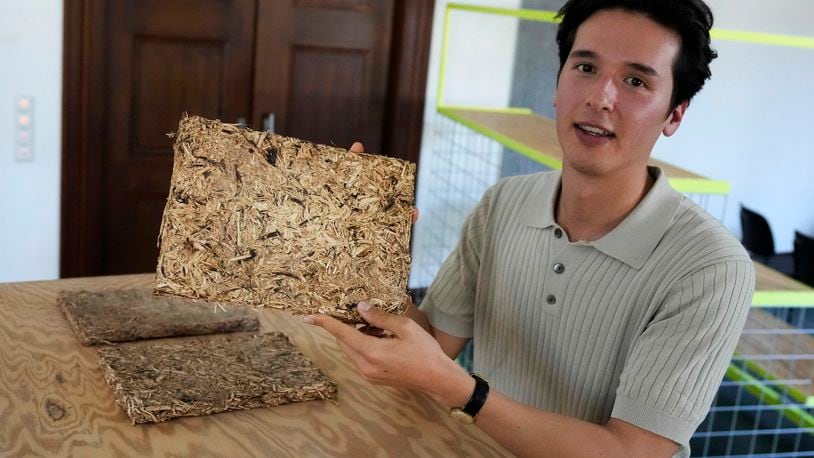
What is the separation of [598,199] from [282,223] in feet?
1.85

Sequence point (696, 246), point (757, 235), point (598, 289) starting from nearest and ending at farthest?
point (696, 246) < point (598, 289) < point (757, 235)

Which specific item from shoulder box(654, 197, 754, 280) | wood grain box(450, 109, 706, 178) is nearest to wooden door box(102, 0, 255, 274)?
wood grain box(450, 109, 706, 178)

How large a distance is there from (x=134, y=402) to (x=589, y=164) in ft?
2.78

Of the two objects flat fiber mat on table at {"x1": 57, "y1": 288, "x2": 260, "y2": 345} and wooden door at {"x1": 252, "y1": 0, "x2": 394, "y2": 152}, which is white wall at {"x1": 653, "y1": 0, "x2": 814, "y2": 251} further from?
flat fiber mat on table at {"x1": 57, "y1": 288, "x2": 260, "y2": 345}

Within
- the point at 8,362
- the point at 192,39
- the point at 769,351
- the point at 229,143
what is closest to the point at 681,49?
the point at 229,143

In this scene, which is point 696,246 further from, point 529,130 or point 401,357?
point 529,130

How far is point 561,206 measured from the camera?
176cm

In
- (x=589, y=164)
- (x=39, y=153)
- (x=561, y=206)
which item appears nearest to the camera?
(x=589, y=164)

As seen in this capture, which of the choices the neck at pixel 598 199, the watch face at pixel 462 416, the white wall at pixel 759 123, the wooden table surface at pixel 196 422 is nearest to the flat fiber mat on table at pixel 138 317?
the wooden table surface at pixel 196 422

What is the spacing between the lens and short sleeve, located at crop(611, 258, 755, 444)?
4.73 feet

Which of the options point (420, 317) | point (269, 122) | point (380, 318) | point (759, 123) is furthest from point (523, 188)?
point (759, 123)

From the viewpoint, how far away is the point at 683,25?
1.56 m

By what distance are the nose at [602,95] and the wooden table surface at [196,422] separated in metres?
0.59

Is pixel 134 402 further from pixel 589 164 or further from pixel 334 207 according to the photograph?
pixel 589 164
